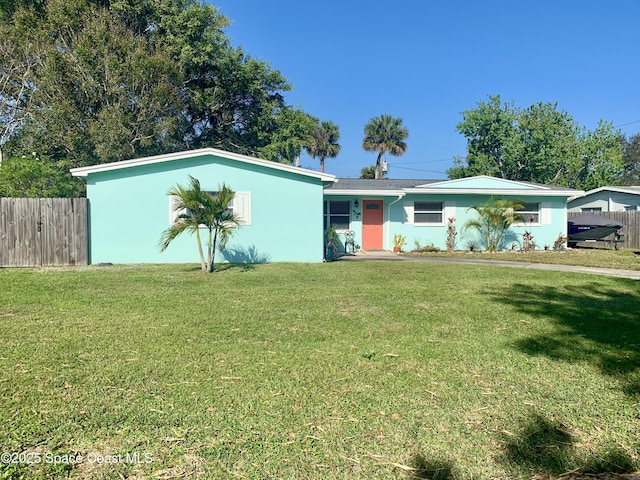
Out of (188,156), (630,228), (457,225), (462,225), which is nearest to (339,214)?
(457,225)

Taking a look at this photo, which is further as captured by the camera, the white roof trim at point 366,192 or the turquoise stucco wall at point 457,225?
the turquoise stucco wall at point 457,225

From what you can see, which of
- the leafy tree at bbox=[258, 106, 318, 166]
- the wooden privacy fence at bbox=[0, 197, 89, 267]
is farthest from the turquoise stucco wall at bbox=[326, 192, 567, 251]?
the leafy tree at bbox=[258, 106, 318, 166]

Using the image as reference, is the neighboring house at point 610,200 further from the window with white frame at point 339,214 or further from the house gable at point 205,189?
the house gable at point 205,189

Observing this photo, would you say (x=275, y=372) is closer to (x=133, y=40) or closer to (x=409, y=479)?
(x=409, y=479)

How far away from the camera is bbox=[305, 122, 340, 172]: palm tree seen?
120 feet

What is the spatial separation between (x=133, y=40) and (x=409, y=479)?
872 inches

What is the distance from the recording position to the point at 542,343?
4.82 metres

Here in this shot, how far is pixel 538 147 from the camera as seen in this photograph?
3147cm

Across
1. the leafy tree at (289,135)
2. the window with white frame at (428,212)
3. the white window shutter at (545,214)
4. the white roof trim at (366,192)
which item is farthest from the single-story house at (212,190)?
the leafy tree at (289,135)

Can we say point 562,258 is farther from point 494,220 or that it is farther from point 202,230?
point 202,230

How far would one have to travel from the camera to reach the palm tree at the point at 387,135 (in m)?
36.6

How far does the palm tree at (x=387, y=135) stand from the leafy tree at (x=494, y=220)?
20.3 m

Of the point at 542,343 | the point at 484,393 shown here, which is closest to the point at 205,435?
the point at 484,393

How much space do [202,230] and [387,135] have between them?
1088 inches
